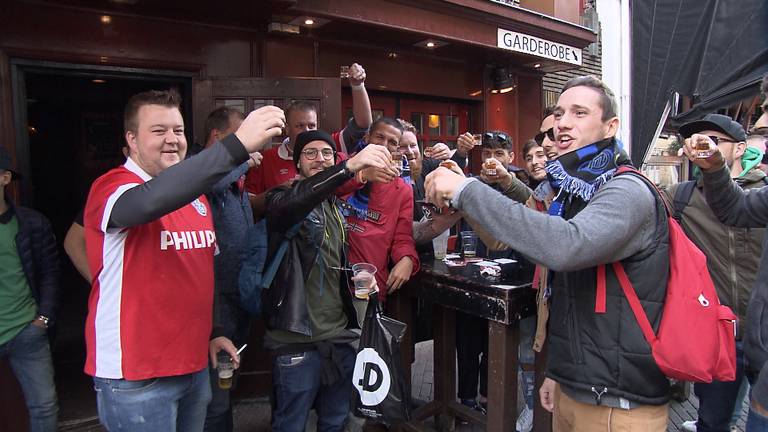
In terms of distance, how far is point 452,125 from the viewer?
7438mm

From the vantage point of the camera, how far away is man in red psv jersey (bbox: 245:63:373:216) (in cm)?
400

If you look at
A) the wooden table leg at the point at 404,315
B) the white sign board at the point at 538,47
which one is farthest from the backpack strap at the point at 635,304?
the white sign board at the point at 538,47

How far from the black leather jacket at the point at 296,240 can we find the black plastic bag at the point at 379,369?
335mm

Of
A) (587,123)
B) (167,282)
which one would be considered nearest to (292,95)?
(167,282)

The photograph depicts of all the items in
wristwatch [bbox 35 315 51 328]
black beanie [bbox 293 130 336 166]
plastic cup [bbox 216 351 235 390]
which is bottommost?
plastic cup [bbox 216 351 235 390]

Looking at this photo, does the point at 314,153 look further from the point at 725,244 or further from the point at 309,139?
the point at 725,244

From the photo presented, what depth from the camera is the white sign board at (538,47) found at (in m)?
6.48

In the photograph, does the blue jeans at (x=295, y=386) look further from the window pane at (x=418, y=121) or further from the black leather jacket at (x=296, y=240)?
the window pane at (x=418, y=121)

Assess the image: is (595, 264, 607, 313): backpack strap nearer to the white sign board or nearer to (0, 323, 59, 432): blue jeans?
(0, 323, 59, 432): blue jeans

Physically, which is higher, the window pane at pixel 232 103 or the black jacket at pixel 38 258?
the window pane at pixel 232 103

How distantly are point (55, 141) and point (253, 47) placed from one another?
19.9ft

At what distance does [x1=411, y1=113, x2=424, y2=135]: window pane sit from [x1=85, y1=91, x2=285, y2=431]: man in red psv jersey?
4.99 m

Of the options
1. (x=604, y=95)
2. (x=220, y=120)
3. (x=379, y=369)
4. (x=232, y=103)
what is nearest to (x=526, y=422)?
(x=379, y=369)

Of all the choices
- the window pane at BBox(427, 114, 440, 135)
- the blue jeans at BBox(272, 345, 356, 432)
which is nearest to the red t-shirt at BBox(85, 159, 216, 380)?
the blue jeans at BBox(272, 345, 356, 432)
